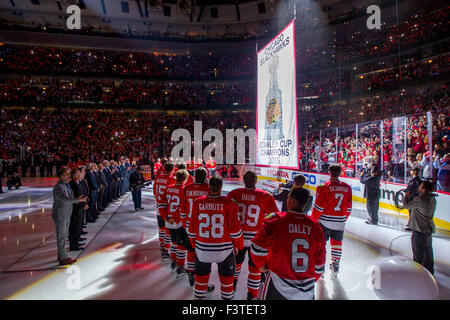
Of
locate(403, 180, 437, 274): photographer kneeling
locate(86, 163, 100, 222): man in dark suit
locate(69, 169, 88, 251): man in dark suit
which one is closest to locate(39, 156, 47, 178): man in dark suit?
locate(86, 163, 100, 222): man in dark suit

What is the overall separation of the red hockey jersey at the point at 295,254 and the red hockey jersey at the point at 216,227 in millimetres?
754

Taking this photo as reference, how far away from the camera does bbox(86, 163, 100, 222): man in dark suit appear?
765cm

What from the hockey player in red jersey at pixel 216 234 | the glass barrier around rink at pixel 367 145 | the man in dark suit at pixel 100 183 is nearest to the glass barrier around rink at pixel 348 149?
the glass barrier around rink at pixel 367 145

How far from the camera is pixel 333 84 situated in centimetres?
2570

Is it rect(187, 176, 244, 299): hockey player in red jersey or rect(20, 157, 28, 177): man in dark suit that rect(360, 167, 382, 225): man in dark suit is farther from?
rect(20, 157, 28, 177): man in dark suit

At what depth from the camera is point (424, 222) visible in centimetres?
397

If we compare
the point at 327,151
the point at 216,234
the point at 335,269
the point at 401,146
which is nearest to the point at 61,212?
the point at 216,234

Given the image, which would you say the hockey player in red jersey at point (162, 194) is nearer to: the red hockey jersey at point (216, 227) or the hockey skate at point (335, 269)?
the red hockey jersey at point (216, 227)

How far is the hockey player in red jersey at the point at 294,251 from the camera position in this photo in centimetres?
219

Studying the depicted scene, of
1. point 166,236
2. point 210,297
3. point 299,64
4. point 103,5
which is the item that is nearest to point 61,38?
point 103,5

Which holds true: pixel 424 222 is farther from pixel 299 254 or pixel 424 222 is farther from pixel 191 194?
pixel 191 194

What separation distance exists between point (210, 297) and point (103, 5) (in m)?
32.0

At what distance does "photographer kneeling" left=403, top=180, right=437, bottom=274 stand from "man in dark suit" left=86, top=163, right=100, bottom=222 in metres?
7.86

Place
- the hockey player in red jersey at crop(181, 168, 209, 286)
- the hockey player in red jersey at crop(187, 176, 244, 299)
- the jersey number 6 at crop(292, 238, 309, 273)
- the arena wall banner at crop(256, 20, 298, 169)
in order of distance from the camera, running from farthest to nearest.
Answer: the arena wall banner at crop(256, 20, 298, 169) < the hockey player in red jersey at crop(181, 168, 209, 286) < the hockey player in red jersey at crop(187, 176, 244, 299) < the jersey number 6 at crop(292, 238, 309, 273)
